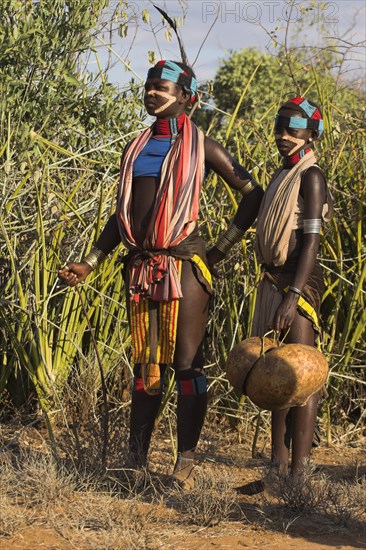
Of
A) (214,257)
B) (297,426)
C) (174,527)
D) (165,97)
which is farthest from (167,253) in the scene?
(174,527)

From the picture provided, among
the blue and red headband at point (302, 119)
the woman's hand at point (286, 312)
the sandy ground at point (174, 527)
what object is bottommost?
the sandy ground at point (174, 527)

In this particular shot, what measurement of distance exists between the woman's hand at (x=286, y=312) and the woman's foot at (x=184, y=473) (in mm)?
671

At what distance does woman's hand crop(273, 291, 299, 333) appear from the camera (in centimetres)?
380

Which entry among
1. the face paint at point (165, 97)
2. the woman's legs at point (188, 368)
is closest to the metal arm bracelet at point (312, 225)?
the woman's legs at point (188, 368)

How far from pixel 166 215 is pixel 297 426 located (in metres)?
1.01

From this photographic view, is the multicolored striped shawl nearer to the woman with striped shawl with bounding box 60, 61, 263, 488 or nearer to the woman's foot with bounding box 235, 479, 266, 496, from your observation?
the woman with striped shawl with bounding box 60, 61, 263, 488

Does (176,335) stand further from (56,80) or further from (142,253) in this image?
(56,80)

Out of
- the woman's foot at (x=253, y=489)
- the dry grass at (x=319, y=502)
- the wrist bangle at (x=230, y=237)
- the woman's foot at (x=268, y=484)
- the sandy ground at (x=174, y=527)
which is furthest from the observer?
the wrist bangle at (x=230, y=237)

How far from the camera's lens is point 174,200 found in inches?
154

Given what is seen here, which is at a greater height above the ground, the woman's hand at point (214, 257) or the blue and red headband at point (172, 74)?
the blue and red headband at point (172, 74)

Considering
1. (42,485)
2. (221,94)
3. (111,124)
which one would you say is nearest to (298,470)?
(42,485)

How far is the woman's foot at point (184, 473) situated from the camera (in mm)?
3921

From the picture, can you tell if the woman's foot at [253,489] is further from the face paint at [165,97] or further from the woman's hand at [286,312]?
the face paint at [165,97]

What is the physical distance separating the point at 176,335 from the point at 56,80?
8.15 feet
